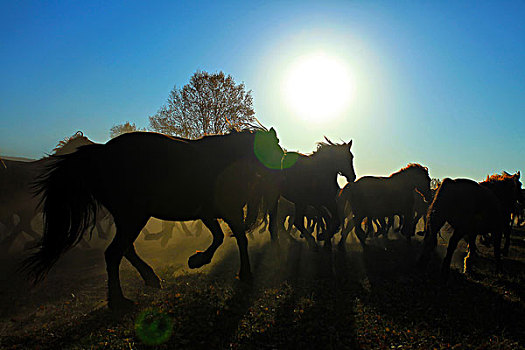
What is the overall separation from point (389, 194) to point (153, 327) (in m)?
8.58

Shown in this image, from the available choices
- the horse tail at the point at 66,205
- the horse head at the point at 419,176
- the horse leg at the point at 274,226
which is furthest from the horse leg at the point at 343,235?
the horse tail at the point at 66,205

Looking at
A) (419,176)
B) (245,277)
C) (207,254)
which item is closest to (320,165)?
(419,176)

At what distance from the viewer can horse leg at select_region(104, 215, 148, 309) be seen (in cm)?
384

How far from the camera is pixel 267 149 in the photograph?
5.81m

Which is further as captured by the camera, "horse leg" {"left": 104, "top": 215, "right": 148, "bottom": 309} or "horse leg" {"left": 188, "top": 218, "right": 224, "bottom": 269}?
"horse leg" {"left": 188, "top": 218, "right": 224, "bottom": 269}

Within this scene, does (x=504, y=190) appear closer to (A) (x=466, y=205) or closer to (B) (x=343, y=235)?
(A) (x=466, y=205)

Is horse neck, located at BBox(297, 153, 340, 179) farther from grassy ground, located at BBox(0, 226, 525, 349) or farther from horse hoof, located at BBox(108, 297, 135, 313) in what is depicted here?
horse hoof, located at BBox(108, 297, 135, 313)

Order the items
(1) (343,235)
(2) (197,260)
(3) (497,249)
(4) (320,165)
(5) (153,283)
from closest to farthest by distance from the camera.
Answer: (5) (153,283) → (2) (197,260) → (3) (497,249) → (4) (320,165) → (1) (343,235)

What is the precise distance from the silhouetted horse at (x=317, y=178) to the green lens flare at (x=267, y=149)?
2133mm

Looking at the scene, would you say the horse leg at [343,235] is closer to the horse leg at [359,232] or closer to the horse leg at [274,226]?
the horse leg at [359,232]

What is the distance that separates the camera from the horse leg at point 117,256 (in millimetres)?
3844

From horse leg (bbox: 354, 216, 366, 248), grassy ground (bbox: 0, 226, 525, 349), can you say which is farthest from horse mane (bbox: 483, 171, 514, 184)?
horse leg (bbox: 354, 216, 366, 248)

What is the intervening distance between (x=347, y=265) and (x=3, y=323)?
20.2 feet

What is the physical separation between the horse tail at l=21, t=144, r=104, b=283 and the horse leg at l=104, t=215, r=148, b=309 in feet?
1.27
